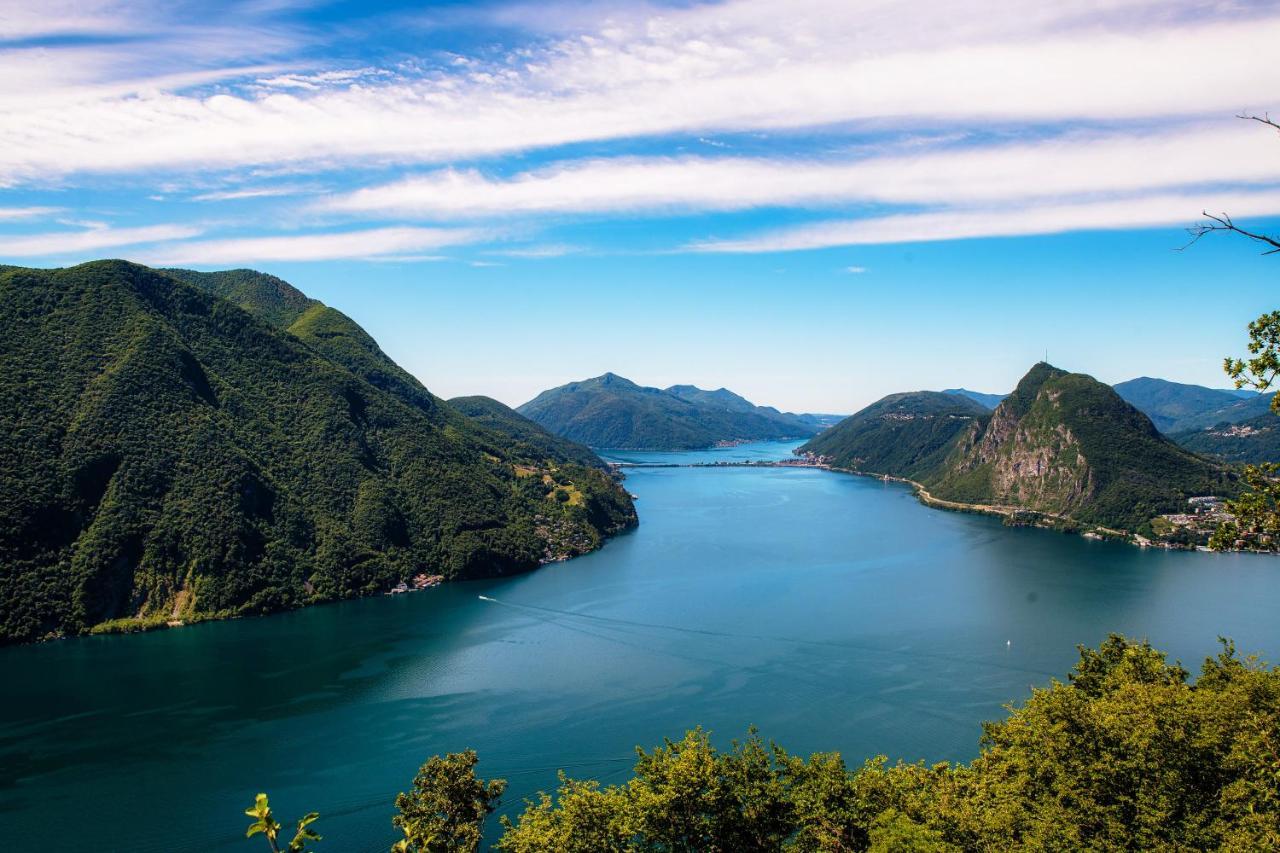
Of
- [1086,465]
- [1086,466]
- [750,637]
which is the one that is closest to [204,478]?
[750,637]

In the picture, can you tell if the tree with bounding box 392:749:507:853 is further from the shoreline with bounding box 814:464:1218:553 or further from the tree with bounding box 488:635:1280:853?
the shoreline with bounding box 814:464:1218:553

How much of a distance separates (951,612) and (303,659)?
220 feet

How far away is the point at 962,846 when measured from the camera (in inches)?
896

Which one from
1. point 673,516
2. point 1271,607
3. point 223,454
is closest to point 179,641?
point 223,454

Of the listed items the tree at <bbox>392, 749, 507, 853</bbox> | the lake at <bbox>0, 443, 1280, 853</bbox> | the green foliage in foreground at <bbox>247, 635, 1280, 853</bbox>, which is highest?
the green foliage in foreground at <bbox>247, 635, 1280, 853</bbox>

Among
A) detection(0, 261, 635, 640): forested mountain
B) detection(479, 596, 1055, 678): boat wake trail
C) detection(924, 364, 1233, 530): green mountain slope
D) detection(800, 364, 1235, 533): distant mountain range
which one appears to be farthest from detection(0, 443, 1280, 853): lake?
detection(800, 364, 1235, 533): distant mountain range

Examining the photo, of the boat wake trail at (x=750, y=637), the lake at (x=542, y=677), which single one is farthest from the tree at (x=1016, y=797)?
the boat wake trail at (x=750, y=637)

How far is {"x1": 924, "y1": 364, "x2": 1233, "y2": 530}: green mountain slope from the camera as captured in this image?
478 ft

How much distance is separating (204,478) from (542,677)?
2185 inches

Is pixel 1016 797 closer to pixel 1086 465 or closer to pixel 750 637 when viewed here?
pixel 750 637

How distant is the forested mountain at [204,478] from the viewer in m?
78.8

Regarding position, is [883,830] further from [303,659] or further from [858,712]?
[303,659]

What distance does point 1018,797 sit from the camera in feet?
86.4

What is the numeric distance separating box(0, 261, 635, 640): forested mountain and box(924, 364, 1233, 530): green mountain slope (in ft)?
318
